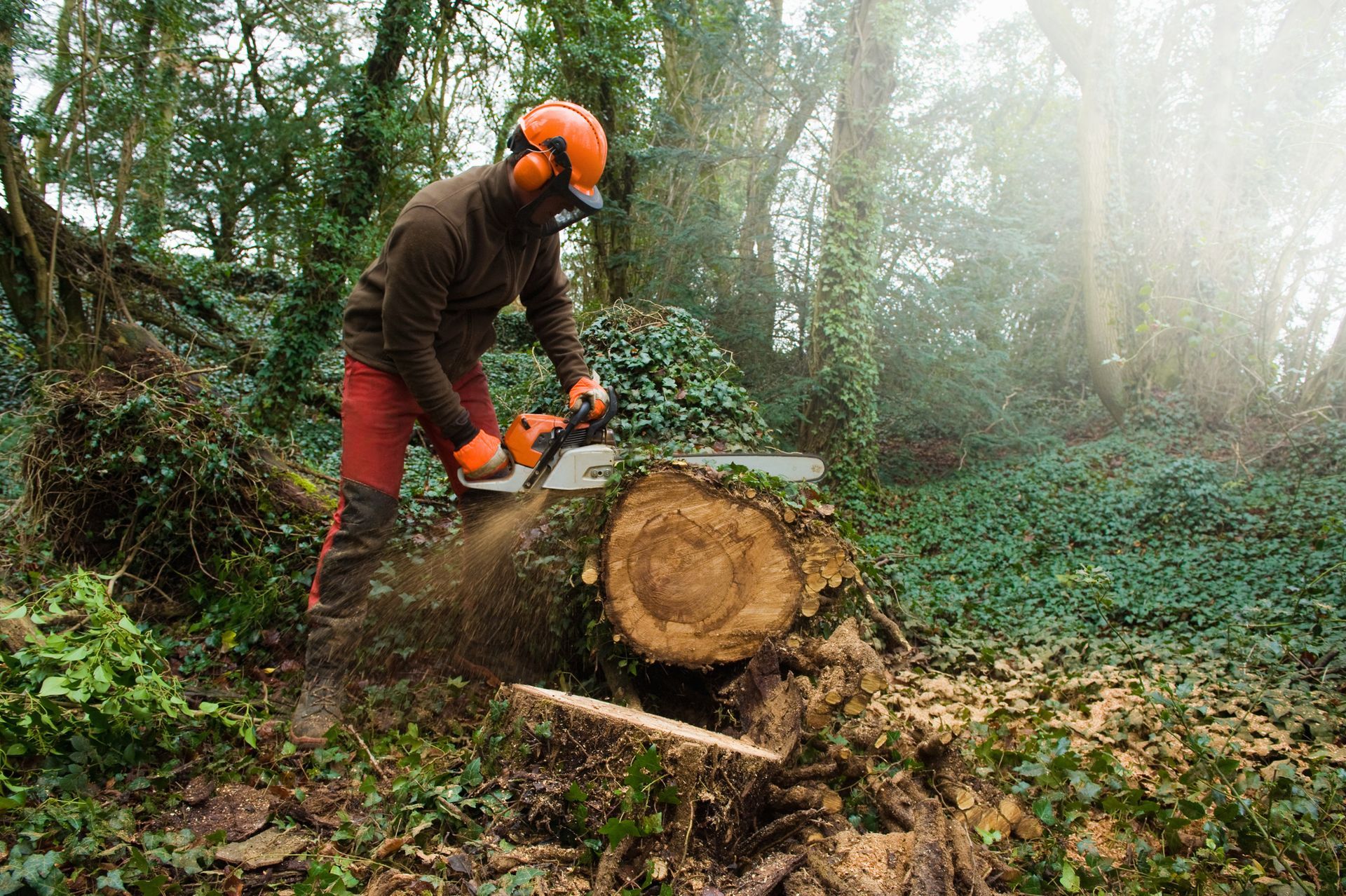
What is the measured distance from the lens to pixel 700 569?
2.71m

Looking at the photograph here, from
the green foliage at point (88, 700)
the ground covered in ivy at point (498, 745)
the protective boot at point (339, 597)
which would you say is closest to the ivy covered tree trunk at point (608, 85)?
the ground covered in ivy at point (498, 745)

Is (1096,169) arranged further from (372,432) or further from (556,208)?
(372,432)

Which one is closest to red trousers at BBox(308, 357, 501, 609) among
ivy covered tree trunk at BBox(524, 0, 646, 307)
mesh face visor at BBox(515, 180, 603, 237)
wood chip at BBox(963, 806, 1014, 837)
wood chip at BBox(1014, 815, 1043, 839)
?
mesh face visor at BBox(515, 180, 603, 237)

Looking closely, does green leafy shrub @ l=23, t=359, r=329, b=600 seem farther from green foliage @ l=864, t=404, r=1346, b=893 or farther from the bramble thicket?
green foliage @ l=864, t=404, r=1346, b=893

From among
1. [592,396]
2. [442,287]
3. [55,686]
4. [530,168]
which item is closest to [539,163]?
[530,168]

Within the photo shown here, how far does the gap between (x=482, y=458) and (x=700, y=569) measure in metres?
0.88

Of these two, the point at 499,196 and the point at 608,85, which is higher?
the point at 608,85

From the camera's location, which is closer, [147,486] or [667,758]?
[667,758]

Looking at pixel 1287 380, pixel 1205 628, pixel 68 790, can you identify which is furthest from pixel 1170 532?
pixel 68 790

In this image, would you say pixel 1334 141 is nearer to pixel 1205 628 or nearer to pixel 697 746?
pixel 1205 628

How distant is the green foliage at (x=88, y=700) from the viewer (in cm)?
223

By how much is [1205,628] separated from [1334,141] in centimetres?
746

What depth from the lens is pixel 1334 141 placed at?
840 cm

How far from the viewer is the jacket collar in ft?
9.20
